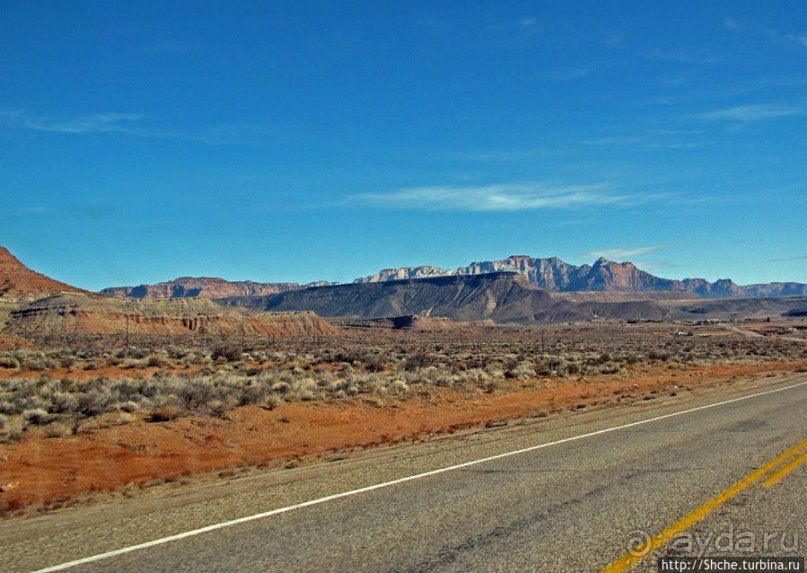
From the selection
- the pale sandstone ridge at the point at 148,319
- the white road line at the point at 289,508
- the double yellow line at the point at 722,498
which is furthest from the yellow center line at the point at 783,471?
the pale sandstone ridge at the point at 148,319

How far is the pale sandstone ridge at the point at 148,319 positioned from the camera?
8381 centimetres

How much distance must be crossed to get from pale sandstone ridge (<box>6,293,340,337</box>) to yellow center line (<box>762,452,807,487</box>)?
3038 inches

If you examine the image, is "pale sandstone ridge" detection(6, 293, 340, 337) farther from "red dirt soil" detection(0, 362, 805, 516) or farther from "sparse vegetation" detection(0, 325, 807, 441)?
"red dirt soil" detection(0, 362, 805, 516)

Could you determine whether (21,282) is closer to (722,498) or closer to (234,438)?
(234,438)

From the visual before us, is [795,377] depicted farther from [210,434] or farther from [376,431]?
[210,434]

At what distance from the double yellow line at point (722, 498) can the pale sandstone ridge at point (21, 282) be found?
384 feet

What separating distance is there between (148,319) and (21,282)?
4363 centimetres

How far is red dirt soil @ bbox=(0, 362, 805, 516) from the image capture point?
1123cm

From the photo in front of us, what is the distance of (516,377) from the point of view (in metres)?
29.6

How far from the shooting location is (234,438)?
52.2ft

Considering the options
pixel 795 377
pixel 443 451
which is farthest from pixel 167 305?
pixel 443 451

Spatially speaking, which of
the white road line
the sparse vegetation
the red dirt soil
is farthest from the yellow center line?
the sparse vegetation

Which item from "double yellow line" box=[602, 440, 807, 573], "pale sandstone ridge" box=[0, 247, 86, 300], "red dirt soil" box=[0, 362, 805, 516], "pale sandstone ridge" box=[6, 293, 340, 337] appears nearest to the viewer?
"double yellow line" box=[602, 440, 807, 573]

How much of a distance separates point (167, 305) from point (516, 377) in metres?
87.7
